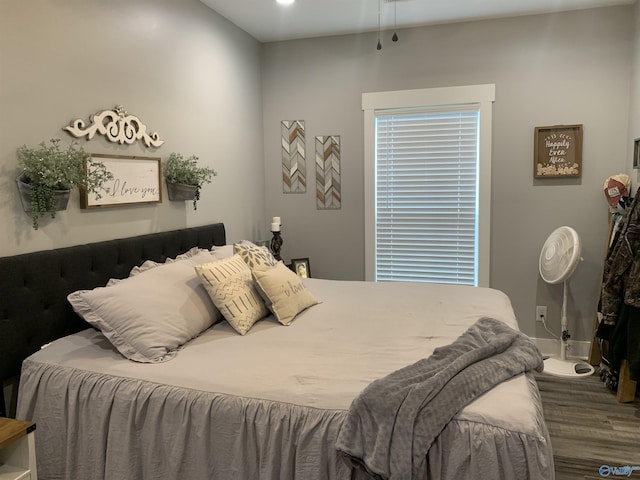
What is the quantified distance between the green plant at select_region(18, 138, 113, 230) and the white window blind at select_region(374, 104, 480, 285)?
2.59 meters

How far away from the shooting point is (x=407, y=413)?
4.93 ft

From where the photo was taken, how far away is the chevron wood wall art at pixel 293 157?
4337mm

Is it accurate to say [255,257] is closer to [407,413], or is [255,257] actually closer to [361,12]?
[407,413]

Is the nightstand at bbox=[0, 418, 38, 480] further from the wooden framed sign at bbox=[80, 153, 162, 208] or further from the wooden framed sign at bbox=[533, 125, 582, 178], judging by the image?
the wooden framed sign at bbox=[533, 125, 582, 178]

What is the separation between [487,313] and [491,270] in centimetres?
151

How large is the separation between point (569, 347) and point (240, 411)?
3.15m

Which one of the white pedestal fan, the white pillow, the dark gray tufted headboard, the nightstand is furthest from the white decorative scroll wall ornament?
the white pedestal fan

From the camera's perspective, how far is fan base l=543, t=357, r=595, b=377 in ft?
11.7

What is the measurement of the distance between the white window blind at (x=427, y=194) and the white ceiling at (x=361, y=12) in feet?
2.24

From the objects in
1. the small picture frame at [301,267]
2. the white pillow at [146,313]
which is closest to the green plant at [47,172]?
the white pillow at [146,313]

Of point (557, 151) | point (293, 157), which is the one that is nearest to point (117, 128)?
point (293, 157)

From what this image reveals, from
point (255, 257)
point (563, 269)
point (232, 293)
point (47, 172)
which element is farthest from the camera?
point (563, 269)

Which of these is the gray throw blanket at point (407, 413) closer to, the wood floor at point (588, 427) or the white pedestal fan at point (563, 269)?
the wood floor at point (588, 427)

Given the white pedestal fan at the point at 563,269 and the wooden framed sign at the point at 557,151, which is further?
the wooden framed sign at the point at 557,151
